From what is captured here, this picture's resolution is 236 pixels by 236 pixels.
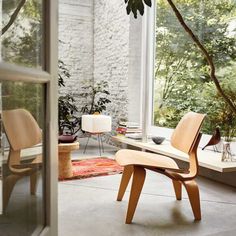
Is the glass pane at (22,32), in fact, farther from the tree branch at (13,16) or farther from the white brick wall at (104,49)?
the white brick wall at (104,49)

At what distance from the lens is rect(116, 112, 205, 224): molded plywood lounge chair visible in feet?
8.09

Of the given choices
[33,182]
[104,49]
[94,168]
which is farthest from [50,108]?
[104,49]

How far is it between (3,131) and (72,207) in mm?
2208

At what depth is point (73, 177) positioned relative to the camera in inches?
148

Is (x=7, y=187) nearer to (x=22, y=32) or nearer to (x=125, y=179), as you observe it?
(x=22, y=32)

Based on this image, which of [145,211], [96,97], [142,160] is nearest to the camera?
[142,160]

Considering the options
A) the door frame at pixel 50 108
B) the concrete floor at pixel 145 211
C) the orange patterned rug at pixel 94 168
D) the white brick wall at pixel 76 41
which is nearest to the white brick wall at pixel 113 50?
the white brick wall at pixel 76 41

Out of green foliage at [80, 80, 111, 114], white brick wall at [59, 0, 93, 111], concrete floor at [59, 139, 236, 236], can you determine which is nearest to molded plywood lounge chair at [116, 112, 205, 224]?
concrete floor at [59, 139, 236, 236]

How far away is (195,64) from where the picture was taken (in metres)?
4.30

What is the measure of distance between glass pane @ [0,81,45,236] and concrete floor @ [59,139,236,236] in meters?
1.43

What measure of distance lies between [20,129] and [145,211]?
6.83ft

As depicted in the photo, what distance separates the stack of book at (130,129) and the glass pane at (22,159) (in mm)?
4029

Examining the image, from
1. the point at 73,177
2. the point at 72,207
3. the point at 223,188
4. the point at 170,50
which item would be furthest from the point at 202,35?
the point at 72,207

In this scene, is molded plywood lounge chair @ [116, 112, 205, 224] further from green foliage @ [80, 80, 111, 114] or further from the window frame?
green foliage @ [80, 80, 111, 114]
